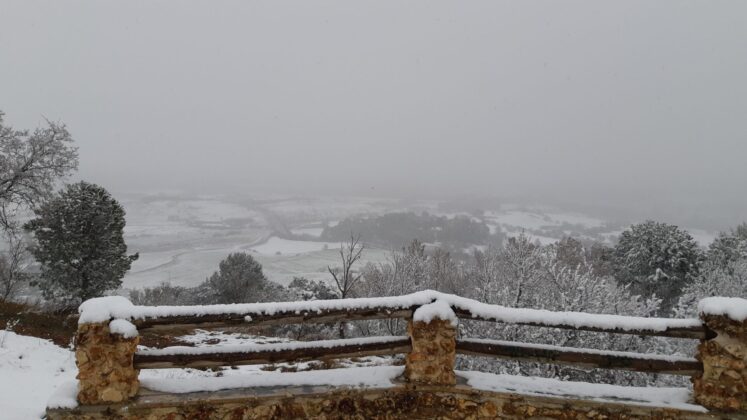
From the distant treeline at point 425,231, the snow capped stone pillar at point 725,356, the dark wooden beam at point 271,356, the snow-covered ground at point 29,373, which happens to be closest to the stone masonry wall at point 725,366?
the snow capped stone pillar at point 725,356

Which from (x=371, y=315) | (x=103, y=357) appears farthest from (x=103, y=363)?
(x=371, y=315)

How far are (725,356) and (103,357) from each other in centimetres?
634

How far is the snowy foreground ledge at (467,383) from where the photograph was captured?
4395 millimetres

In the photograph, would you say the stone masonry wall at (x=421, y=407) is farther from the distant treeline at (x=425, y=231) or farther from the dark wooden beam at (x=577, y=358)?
the distant treeline at (x=425, y=231)

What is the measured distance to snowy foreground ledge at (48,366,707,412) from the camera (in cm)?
439

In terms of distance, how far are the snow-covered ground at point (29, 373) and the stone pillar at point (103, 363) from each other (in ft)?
8.84

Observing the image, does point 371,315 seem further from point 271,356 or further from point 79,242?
point 79,242

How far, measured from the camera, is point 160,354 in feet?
13.8

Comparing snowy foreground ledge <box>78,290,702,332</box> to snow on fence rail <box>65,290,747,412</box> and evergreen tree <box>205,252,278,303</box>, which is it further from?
evergreen tree <box>205,252,278,303</box>

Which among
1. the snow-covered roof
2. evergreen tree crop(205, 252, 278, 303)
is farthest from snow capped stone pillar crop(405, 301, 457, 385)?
evergreen tree crop(205, 252, 278, 303)

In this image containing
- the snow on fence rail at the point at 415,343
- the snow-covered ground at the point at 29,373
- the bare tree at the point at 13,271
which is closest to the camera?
the snow on fence rail at the point at 415,343

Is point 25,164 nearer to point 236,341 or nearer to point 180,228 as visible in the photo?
point 236,341

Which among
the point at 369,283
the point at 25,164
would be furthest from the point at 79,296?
the point at 369,283

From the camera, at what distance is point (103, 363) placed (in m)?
3.97
